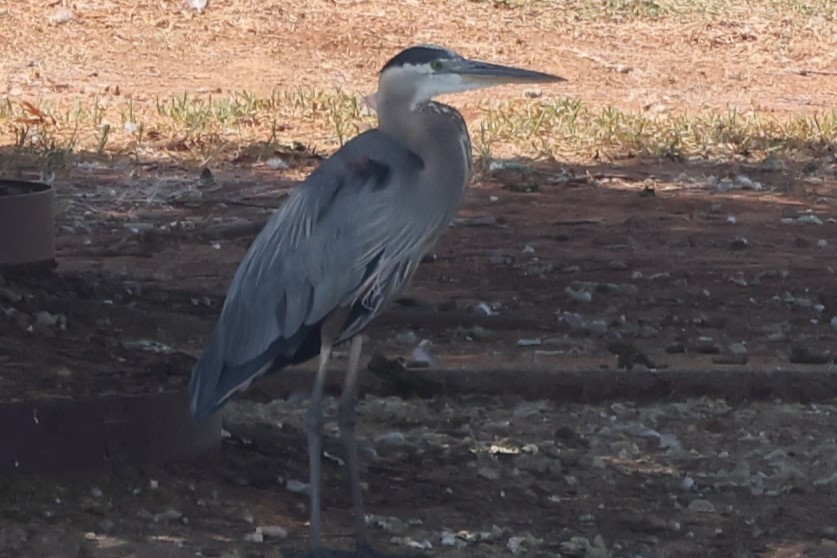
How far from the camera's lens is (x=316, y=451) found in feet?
14.6

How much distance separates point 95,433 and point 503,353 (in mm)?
2117

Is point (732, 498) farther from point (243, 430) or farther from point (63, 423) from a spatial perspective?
point (63, 423)

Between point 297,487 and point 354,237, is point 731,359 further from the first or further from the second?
point 354,237

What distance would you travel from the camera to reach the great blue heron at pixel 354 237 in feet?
14.2

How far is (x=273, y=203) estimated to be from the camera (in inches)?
352

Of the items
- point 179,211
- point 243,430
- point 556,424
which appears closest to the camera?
point 243,430

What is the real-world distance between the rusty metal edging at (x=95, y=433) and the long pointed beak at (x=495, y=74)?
109 centimetres

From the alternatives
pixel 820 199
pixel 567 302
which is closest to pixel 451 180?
pixel 567 302

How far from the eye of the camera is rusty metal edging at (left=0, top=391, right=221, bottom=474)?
14.2 feet

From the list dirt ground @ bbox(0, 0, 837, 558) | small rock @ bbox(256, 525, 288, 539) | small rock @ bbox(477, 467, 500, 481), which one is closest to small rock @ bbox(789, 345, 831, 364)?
dirt ground @ bbox(0, 0, 837, 558)

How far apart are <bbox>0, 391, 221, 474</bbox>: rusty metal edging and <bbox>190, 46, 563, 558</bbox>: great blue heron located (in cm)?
25

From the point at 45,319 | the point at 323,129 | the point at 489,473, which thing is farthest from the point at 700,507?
the point at 323,129

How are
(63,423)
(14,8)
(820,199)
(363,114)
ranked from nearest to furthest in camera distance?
(63,423), (820,199), (363,114), (14,8)

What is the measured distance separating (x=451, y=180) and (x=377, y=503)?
0.90 metres
